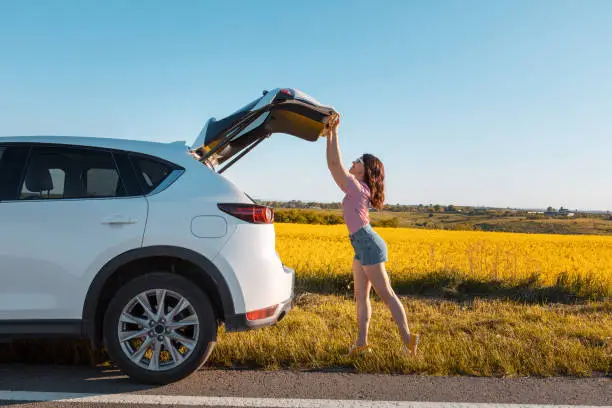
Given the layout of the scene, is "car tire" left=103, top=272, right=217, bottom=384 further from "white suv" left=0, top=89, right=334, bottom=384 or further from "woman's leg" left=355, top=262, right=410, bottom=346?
"woman's leg" left=355, top=262, right=410, bottom=346

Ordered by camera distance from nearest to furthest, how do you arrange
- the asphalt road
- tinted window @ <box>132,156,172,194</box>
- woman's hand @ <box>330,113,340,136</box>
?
the asphalt road
tinted window @ <box>132,156,172,194</box>
woman's hand @ <box>330,113,340,136</box>

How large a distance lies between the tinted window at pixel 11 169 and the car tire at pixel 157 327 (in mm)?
1121

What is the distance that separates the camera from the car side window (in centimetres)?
380

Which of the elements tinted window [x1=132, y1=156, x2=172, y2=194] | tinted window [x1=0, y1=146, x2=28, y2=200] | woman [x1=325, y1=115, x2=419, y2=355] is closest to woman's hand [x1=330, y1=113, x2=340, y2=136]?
woman [x1=325, y1=115, x2=419, y2=355]

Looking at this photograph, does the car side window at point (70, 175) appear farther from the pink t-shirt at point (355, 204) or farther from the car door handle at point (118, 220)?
the pink t-shirt at point (355, 204)

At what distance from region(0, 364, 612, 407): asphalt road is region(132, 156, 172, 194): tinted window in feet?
4.75

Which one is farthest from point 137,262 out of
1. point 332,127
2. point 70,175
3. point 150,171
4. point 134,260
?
point 332,127

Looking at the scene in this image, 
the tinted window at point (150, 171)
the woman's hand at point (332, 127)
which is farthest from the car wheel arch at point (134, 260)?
the woman's hand at point (332, 127)

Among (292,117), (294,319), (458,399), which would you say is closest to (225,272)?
(292,117)

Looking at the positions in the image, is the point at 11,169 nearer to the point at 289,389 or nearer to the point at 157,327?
the point at 157,327

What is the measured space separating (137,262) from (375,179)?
204 centimetres

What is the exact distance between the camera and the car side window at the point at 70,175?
3801 mm

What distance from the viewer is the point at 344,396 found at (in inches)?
139

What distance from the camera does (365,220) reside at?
4.32 meters
